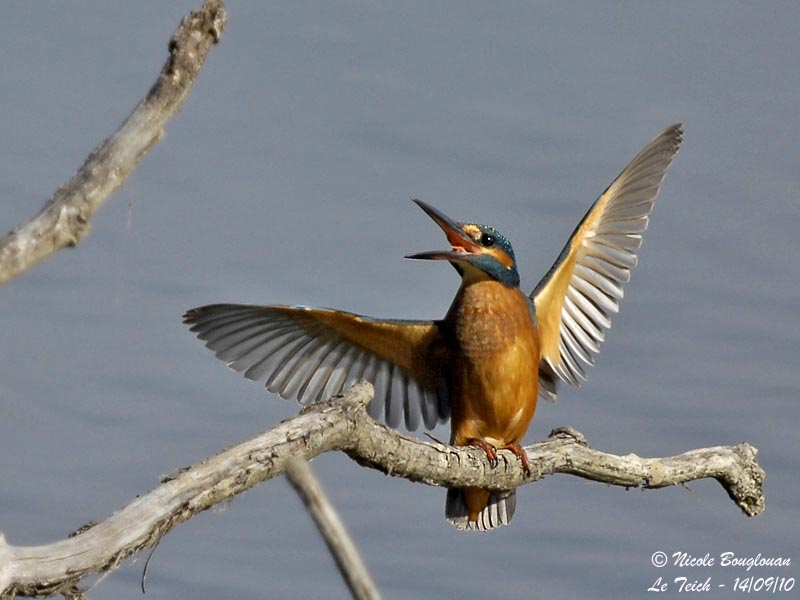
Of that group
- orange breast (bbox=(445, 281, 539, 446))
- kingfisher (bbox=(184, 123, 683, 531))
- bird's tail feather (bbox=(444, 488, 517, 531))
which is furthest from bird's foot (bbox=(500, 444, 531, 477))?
bird's tail feather (bbox=(444, 488, 517, 531))

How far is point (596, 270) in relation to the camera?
480 cm

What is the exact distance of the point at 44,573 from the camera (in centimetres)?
255

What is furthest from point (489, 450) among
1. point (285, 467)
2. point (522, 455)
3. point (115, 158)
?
point (115, 158)

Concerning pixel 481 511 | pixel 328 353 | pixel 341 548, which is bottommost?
pixel 341 548

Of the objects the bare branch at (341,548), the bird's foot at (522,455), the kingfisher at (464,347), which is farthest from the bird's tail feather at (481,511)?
the bare branch at (341,548)

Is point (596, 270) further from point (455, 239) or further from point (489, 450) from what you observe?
point (489, 450)

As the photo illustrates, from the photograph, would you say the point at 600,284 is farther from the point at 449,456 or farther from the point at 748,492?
the point at 449,456

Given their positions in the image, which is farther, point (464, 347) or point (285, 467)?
point (464, 347)

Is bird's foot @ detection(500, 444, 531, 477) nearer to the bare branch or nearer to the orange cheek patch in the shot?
the orange cheek patch

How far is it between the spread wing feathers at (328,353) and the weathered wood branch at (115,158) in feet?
5.56

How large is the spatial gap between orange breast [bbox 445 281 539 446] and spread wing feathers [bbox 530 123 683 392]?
29 cm

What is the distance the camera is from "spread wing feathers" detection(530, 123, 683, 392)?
470 centimetres

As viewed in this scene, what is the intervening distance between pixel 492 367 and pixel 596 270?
726 mm

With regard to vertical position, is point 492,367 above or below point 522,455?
above
